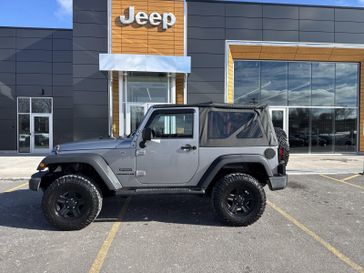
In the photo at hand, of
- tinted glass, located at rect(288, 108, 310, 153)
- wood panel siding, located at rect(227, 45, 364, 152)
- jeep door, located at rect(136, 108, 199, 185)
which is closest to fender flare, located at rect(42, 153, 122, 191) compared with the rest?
jeep door, located at rect(136, 108, 199, 185)

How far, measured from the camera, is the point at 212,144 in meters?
5.09

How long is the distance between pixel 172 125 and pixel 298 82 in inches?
525

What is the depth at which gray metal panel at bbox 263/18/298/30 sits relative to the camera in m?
15.4

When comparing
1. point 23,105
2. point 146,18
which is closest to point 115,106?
point 146,18

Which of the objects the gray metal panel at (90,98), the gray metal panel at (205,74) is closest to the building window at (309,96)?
the gray metal panel at (205,74)

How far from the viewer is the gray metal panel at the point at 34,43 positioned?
59.0ft

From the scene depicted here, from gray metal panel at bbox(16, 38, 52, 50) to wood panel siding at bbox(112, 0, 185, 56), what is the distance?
6.24 m

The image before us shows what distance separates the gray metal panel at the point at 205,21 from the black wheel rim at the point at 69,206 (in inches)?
481

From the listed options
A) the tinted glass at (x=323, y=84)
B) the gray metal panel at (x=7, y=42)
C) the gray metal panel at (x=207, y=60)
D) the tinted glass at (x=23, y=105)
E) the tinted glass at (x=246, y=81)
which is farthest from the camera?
the tinted glass at (x=23, y=105)

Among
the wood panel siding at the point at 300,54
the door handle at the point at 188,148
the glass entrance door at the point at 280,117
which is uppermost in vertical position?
the wood panel siding at the point at 300,54

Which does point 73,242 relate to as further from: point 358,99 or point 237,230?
point 358,99

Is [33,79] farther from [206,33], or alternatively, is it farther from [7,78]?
[206,33]

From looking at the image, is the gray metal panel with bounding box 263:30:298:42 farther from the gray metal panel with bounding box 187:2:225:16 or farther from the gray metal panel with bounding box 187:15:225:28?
the gray metal panel with bounding box 187:2:225:16

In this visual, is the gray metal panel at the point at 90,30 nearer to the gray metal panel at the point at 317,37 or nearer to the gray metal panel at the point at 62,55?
the gray metal panel at the point at 62,55
